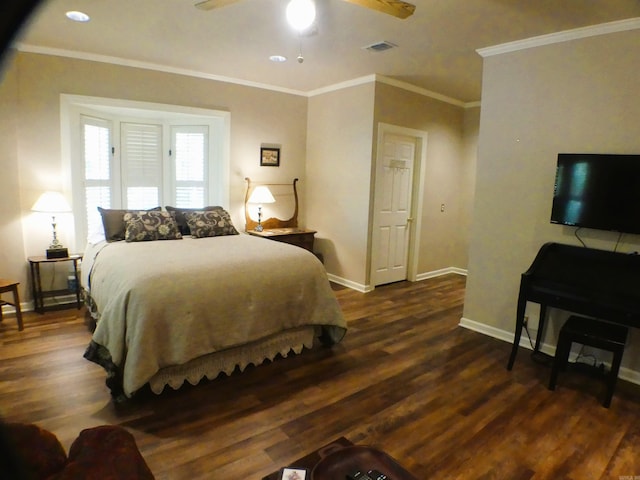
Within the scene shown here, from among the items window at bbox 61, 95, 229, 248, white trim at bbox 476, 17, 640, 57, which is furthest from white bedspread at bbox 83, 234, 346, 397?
white trim at bbox 476, 17, 640, 57

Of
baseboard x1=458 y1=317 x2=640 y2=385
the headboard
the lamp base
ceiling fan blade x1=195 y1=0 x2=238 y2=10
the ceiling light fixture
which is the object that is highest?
ceiling fan blade x1=195 y1=0 x2=238 y2=10

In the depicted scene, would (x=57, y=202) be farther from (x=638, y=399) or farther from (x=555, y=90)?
(x=638, y=399)

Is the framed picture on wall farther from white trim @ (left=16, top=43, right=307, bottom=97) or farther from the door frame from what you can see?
the door frame

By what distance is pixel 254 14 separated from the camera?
2936 mm

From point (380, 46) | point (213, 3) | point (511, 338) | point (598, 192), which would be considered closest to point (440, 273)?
point (511, 338)

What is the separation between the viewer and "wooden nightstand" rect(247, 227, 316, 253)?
16.0 ft

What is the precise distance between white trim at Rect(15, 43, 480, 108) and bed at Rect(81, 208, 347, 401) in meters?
1.95

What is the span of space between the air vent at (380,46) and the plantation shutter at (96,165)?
2.98 m

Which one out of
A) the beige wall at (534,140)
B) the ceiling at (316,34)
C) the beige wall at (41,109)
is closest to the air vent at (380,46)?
the ceiling at (316,34)

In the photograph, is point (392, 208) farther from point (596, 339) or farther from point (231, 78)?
point (596, 339)

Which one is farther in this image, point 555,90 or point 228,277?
point 555,90

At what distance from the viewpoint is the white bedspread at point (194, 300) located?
237cm

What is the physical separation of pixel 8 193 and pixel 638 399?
5.31m

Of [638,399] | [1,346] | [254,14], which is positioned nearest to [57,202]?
[1,346]
